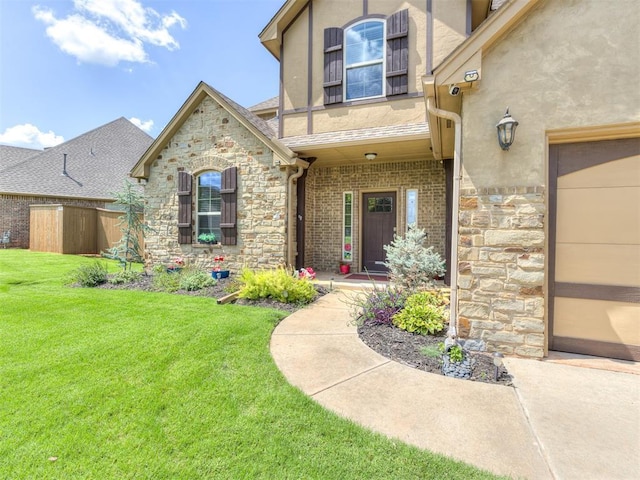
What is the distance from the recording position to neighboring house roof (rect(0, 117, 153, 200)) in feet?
49.6

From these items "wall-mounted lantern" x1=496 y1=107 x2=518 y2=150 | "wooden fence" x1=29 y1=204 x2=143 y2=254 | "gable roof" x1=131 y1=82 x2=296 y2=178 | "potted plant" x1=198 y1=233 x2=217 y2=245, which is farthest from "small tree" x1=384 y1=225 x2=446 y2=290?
"wooden fence" x1=29 y1=204 x2=143 y2=254

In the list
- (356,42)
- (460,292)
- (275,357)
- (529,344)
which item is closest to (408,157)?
(356,42)

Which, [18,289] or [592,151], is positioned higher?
[592,151]

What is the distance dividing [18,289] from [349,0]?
9.88 m

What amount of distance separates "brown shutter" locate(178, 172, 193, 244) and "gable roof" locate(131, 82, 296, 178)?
112cm

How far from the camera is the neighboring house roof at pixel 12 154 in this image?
1683 cm

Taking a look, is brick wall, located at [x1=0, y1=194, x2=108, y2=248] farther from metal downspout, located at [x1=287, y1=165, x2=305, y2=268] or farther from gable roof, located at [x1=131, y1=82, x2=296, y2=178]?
metal downspout, located at [x1=287, y1=165, x2=305, y2=268]

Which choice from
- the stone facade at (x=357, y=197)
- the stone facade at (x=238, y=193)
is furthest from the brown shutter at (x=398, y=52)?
the stone facade at (x=238, y=193)

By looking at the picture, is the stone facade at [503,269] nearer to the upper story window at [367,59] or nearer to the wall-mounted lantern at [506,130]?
the wall-mounted lantern at [506,130]

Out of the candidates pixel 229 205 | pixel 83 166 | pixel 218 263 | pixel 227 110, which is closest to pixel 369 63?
pixel 227 110

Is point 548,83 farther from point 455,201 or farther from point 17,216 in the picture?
point 17,216

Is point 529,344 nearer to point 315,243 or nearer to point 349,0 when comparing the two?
point 315,243

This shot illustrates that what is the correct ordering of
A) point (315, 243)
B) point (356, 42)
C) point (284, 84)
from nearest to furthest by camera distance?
1. point (356, 42)
2. point (284, 84)
3. point (315, 243)

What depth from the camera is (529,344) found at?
3334mm
